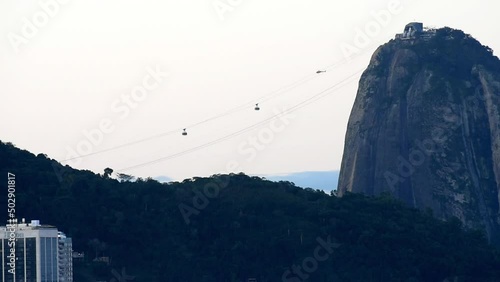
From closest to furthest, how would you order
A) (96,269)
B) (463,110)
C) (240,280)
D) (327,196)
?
(96,269), (240,280), (327,196), (463,110)

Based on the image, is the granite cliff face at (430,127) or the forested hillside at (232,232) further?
the granite cliff face at (430,127)

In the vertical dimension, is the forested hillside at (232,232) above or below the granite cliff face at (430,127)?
below

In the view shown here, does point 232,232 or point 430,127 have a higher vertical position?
point 430,127

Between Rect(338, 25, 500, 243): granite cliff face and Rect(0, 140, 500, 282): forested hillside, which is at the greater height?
Rect(338, 25, 500, 243): granite cliff face

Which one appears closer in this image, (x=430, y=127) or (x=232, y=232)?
(x=232, y=232)

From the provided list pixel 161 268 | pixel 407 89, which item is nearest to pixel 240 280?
pixel 161 268

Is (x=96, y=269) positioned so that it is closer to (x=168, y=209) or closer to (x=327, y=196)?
(x=168, y=209)

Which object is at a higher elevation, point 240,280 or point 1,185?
point 1,185

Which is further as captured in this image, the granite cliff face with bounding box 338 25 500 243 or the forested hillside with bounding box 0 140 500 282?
the granite cliff face with bounding box 338 25 500 243
